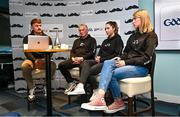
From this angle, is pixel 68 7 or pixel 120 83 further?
pixel 68 7

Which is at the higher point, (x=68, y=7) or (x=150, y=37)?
(x=68, y=7)

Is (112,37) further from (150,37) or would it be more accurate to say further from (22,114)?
(22,114)

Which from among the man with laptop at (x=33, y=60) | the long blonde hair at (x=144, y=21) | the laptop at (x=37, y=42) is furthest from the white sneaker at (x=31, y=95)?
the long blonde hair at (x=144, y=21)

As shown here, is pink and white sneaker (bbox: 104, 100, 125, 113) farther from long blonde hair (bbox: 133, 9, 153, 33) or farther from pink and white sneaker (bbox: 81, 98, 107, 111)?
long blonde hair (bbox: 133, 9, 153, 33)

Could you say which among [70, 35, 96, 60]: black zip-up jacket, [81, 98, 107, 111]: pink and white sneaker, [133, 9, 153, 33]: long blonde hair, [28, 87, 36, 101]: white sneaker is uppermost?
[133, 9, 153, 33]: long blonde hair

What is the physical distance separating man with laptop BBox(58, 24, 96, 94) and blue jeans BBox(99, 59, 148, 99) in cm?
97

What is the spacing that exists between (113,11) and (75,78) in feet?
4.54

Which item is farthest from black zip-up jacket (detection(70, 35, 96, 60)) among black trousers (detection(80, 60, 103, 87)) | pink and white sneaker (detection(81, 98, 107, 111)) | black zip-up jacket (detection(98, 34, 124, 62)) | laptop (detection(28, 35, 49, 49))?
pink and white sneaker (detection(81, 98, 107, 111))

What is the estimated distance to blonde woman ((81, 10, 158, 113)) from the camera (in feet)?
7.51

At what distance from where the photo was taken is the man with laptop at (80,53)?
134 inches

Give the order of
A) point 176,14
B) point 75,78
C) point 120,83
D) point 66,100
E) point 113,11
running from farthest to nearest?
point 113,11 → point 66,100 → point 75,78 → point 176,14 → point 120,83

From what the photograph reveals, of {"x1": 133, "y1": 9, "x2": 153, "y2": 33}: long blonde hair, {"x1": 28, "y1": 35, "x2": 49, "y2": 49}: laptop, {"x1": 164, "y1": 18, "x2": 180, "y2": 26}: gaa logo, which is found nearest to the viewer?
{"x1": 133, "y1": 9, "x2": 153, "y2": 33}: long blonde hair

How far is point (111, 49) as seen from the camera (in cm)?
312

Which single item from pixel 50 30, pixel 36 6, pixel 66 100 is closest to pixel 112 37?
pixel 66 100
